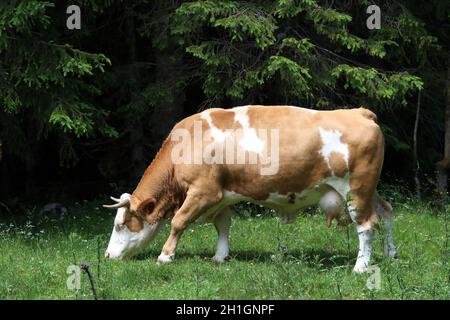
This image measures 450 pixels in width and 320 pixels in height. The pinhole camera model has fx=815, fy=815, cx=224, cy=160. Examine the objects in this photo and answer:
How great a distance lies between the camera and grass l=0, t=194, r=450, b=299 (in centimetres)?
777

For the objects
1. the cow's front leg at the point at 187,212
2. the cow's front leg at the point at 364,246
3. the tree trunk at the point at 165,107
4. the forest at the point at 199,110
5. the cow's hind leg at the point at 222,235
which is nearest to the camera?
the forest at the point at 199,110

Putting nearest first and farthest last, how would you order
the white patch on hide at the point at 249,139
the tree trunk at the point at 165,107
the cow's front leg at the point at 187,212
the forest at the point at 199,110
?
1. the forest at the point at 199,110
2. the white patch on hide at the point at 249,139
3. the cow's front leg at the point at 187,212
4. the tree trunk at the point at 165,107

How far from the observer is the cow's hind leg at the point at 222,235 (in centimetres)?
997

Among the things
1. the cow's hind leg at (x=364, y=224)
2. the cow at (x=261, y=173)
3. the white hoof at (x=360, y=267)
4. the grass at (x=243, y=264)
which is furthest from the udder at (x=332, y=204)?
the white hoof at (x=360, y=267)

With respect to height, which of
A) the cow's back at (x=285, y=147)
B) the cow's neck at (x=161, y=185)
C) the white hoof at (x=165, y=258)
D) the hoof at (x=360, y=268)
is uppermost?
the cow's back at (x=285, y=147)

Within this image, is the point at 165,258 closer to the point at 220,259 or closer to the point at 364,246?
the point at 220,259

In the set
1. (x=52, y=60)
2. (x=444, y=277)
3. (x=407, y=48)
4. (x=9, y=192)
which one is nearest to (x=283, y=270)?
(x=444, y=277)

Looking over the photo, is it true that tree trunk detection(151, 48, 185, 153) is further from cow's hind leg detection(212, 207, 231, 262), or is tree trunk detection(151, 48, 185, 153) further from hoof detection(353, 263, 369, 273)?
hoof detection(353, 263, 369, 273)

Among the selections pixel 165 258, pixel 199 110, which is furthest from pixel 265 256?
pixel 199 110

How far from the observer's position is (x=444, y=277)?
8.36 meters

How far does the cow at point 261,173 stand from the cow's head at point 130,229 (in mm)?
12

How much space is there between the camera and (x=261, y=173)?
9.43 meters

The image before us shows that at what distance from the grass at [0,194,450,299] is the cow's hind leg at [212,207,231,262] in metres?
0.13

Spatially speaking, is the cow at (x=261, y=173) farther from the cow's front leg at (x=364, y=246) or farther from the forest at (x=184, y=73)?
the forest at (x=184, y=73)
